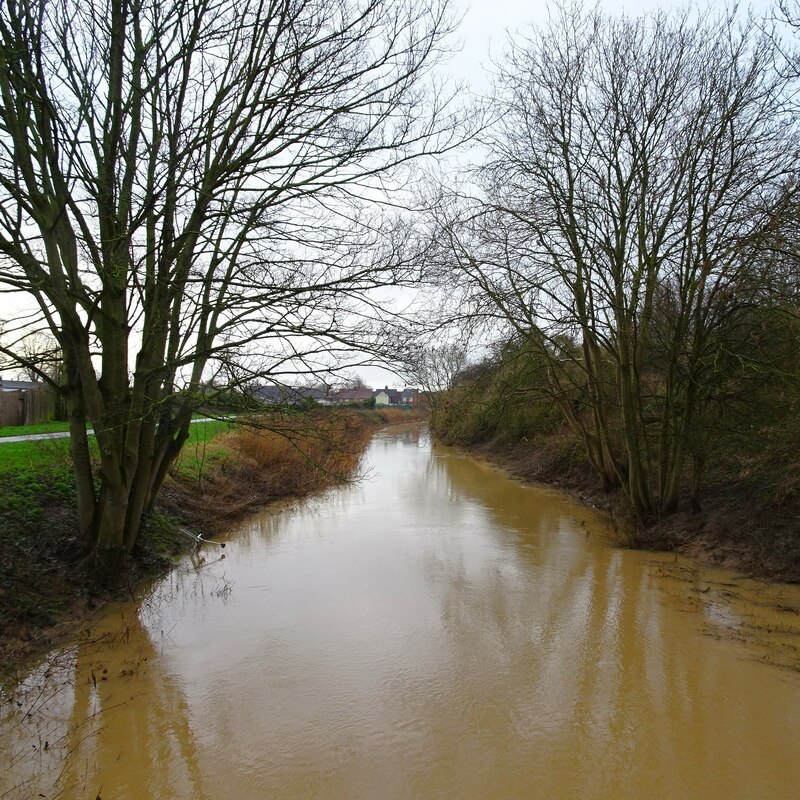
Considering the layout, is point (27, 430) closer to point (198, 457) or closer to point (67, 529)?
point (198, 457)

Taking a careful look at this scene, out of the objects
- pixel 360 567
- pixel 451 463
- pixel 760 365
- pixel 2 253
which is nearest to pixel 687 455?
pixel 760 365

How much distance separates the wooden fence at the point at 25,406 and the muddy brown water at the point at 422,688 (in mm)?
12609

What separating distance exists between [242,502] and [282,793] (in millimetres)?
10720

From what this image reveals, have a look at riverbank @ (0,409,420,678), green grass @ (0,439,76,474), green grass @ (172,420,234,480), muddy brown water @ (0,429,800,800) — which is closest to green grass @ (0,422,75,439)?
green grass @ (0,439,76,474)

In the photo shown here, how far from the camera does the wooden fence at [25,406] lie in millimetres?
18391

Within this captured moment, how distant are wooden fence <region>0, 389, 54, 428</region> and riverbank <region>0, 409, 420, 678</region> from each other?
7621 mm

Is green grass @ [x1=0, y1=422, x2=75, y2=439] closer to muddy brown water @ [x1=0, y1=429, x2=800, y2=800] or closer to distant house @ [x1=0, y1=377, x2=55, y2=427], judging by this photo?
distant house @ [x1=0, y1=377, x2=55, y2=427]

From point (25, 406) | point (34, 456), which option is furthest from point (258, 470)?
point (25, 406)

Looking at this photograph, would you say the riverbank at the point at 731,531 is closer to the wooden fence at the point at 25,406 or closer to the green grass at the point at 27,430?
the green grass at the point at 27,430

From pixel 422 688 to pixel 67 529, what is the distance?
227 inches

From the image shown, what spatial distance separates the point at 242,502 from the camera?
560 inches

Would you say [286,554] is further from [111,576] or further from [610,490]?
[610,490]

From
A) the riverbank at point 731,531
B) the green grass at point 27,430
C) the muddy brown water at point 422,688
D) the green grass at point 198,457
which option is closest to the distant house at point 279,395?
the muddy brown water at point 422,688

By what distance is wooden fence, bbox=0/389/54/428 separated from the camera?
18.4 metres
